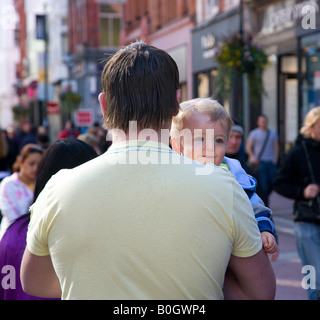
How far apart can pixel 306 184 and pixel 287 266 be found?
2.37 m

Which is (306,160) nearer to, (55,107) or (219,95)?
(219,95)

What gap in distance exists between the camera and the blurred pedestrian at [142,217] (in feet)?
6.40

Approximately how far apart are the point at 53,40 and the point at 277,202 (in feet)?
142

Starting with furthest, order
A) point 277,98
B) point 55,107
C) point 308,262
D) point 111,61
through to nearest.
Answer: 1. point 55,107
2. point 277,98
3. point 308,262
4. point 111,61

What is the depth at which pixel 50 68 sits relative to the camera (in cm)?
5703

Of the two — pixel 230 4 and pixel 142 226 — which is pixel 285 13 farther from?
pixel 142 226

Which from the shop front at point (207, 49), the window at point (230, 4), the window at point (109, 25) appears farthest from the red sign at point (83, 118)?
the window at point (109, 25)

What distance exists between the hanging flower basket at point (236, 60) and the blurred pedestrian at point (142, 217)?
13.2m

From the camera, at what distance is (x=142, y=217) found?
1.95 m

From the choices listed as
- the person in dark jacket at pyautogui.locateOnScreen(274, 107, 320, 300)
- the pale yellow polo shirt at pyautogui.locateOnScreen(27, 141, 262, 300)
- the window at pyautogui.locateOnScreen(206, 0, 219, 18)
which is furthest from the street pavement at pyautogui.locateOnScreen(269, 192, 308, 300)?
the window at pyautogui.locateOnScreen(206, 0, 219, 18)

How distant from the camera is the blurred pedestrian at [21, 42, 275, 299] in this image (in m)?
1.95

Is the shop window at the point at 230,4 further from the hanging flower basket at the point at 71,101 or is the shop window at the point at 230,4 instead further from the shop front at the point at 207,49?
the hanging flower basket at the point at 71,101

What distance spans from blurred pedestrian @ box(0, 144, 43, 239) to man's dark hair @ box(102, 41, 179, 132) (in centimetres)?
324
